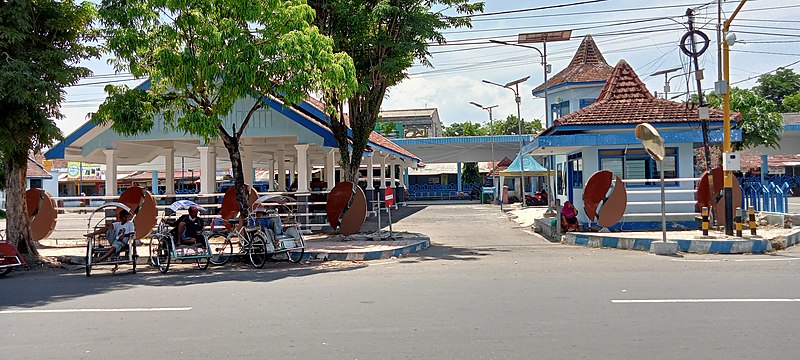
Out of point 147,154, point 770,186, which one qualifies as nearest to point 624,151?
point 770,186

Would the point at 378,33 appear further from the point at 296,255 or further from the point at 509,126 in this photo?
the point at 509,126

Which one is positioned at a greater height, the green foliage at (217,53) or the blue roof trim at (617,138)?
the green foliage at (217,53)

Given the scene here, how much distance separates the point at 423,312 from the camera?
7.96 meters

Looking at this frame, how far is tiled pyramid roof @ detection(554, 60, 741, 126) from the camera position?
18531 millimetres

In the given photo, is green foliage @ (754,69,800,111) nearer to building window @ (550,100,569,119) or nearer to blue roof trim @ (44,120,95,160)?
building window @ (550,100,569,119)

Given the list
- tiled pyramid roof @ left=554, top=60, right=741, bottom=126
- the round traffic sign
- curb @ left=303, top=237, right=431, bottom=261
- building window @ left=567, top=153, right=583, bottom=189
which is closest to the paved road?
curb @ left=303, top=237, right=431, bottom=261

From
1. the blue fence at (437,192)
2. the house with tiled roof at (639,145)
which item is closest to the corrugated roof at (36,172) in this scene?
the blue fence at (437,192)

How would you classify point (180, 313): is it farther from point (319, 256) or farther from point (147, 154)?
point (147, 154)

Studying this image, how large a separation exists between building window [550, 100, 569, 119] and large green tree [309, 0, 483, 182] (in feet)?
43.6

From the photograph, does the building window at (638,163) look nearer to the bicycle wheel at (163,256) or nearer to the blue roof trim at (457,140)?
the bicycle wheel at (163,256)

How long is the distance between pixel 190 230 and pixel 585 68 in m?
22.3

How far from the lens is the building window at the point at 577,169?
2020cm

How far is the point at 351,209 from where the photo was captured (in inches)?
712

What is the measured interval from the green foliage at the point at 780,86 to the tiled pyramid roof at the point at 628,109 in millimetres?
67896
